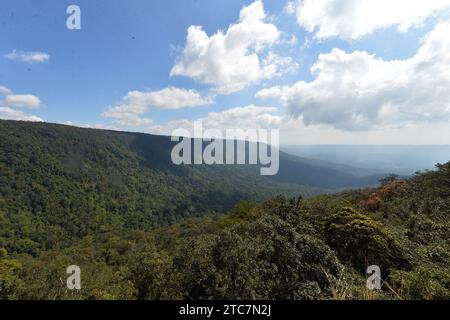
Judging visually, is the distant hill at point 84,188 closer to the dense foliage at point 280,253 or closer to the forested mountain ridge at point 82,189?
the forested mountain ridge at point 82,189

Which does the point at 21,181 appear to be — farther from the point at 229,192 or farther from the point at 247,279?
the point at 247,279

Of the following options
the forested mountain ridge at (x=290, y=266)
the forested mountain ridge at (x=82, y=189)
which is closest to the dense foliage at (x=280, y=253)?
the forested mountain ridge at (x=290, y=266)

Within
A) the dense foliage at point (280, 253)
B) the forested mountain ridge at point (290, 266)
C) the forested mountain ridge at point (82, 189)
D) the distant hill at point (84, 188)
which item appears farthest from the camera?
the distant hill at point (84, 188)

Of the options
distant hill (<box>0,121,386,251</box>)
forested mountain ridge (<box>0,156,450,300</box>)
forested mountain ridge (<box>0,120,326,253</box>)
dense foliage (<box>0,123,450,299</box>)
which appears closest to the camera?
forested mountain ridge (<box>0,156,450,300</box>)

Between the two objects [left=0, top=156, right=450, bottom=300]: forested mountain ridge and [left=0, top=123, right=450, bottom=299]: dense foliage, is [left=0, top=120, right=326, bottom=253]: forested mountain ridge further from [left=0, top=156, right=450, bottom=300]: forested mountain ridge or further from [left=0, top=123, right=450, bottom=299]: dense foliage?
[left=0, top=156, right=450, bottom=300]: forested mountain ridge

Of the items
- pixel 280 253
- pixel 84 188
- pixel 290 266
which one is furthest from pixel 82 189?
pixel 290 266

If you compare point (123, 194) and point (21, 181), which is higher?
point (21, 181)

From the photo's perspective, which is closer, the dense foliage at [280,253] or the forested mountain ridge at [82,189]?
the dense foliage at [280,253]

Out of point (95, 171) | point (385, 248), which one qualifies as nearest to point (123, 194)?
point (95, 171)

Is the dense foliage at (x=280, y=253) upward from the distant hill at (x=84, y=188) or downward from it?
upward

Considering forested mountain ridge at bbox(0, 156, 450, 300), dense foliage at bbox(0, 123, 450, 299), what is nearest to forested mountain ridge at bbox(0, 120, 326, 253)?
dense foliage at bbox(0, 123, 450, 299)

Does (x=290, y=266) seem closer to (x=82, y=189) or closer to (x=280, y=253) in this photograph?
(x=280, y=253)

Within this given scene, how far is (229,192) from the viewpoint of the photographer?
167500mm
